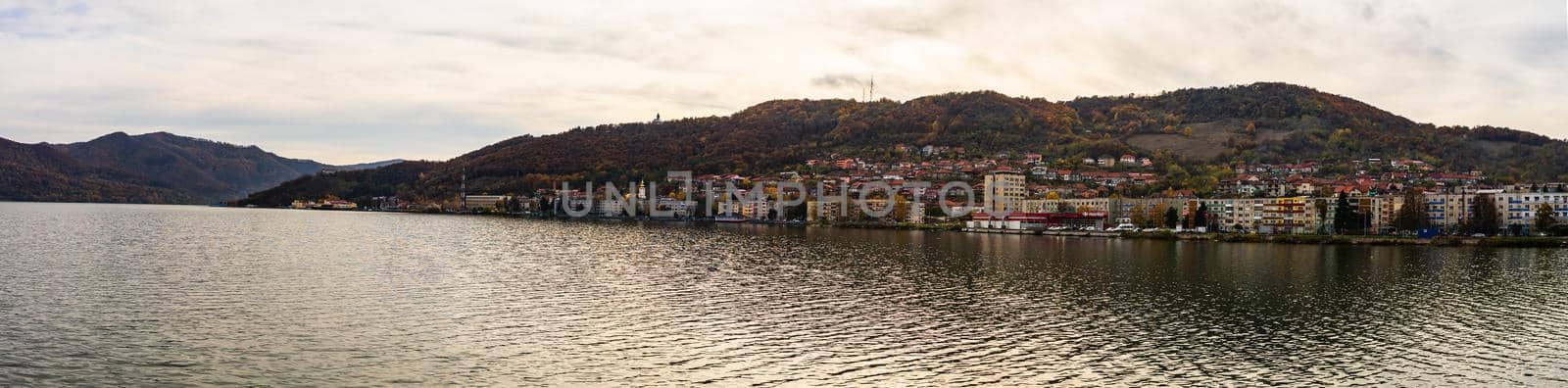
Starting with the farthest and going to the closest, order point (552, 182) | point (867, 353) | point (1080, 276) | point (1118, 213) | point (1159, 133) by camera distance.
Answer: point (552, 182) < point (1159, 133) < point (1118, 213) < point (1080, 276) < point (867, 353)

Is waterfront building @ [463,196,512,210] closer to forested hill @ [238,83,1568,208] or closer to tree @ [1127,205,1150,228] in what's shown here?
forested hill @ [238,83,1568,208]

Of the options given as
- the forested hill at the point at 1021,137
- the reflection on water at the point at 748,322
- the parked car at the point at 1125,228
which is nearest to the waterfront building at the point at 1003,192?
the parked car at the point at 1125,228

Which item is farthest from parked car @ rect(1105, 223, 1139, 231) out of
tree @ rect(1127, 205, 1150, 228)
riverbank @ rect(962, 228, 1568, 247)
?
riverbank @ rect(962, 228, 1568, 247)

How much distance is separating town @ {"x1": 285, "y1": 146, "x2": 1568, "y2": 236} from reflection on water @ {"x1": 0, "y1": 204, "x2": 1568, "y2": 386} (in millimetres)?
35444

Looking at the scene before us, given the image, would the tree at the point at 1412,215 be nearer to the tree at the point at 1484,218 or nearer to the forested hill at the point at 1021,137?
the tree at the point at 1484,218

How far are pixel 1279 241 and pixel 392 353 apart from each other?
55.0 metres

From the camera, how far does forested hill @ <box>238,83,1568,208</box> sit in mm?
113750

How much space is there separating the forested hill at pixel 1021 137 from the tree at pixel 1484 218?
41.4m

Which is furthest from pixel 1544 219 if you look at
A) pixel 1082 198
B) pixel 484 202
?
pixel 484 202

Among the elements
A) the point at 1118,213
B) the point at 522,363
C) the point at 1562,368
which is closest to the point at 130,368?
the point at 522,363

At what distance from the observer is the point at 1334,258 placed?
39.8 metres

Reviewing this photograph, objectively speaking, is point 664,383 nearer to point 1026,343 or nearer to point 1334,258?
point 1026,343

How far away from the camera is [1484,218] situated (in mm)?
58500

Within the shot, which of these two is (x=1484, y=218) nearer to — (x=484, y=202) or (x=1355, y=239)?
(x=1355, y=239)
